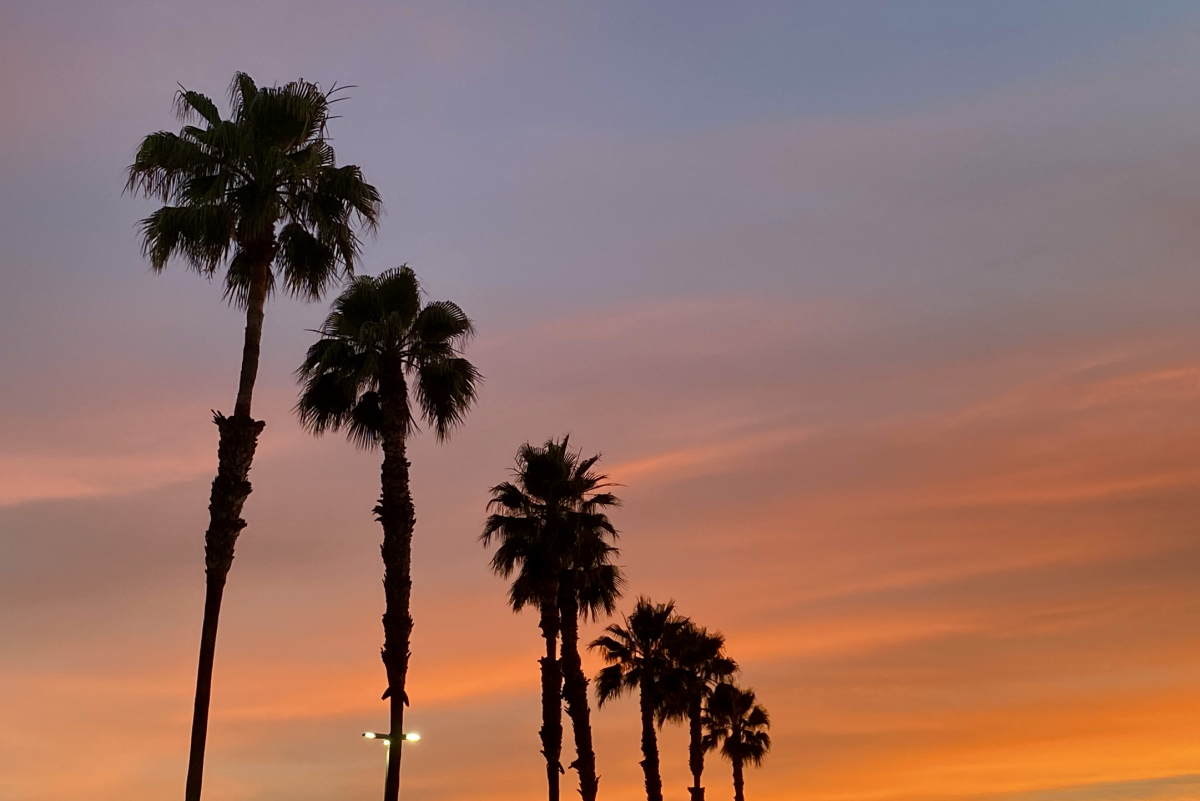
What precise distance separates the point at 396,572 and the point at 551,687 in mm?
17856

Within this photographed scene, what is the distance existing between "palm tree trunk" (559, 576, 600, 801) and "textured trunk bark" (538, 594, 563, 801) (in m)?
0.39

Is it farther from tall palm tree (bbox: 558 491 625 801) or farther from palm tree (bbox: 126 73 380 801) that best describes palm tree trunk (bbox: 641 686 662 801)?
palm tree (bbox: 126 73 380 801)

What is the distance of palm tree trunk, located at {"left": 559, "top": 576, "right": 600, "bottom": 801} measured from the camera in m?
49.8

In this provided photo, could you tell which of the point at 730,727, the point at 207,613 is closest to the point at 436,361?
the point at 207,613

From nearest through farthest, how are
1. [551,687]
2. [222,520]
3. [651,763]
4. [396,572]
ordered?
[222,520]
[396,572]
[551,687]
[651,763]

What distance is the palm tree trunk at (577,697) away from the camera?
49.8 m

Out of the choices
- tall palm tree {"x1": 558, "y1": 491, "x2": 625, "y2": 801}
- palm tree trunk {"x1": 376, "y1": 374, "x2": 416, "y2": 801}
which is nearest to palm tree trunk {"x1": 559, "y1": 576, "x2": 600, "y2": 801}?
tall palm tree {"x1": 558, "y1": 491, "x2": 625, "y2": 801}

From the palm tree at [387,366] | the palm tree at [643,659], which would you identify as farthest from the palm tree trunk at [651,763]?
the palm tree at [387,366]

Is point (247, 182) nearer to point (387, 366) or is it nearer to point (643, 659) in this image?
point (387, 366)

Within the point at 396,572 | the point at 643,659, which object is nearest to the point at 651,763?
the point at 643,659

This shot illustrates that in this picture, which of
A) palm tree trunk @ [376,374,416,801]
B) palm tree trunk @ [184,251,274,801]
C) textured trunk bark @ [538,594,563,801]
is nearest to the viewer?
palm tree trunk @ [184,251,274,801]

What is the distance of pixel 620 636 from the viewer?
63.2 m

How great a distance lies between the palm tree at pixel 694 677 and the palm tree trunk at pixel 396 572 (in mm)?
30883

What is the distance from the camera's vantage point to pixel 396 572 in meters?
33.5
